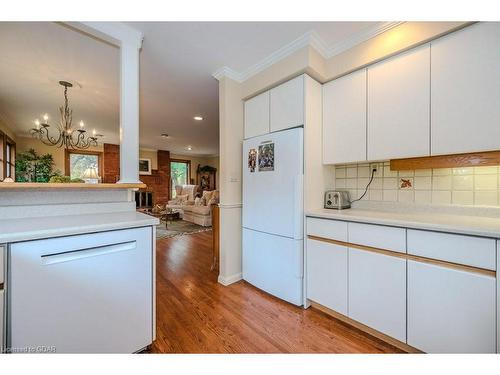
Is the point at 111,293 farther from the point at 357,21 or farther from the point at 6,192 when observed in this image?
the point at 357,21

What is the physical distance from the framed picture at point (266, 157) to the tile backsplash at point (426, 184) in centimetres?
72

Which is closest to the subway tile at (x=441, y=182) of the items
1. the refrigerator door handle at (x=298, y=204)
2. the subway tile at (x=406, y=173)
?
the subway tile at (x=406, y=173)

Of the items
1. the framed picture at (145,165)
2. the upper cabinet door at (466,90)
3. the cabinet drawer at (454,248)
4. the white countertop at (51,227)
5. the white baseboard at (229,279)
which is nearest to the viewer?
the white countertop at (51,227)

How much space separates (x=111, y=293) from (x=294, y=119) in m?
1.77

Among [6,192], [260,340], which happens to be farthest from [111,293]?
[260,340]

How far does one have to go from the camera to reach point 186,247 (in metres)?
3.66

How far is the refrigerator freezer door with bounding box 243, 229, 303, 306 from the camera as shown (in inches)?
72.9

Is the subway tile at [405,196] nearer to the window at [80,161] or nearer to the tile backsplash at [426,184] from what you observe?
the tile backsplash at [426,184]

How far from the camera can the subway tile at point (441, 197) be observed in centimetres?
162

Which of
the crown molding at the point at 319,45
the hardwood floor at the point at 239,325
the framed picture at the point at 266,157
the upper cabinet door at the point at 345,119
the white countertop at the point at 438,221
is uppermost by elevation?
the crown molding at the point at 319,45

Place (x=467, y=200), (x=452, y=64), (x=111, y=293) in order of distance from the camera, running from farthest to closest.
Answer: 1. (x=467, y=200)
2. (x=452, y=64)
3. (x=111, y=293)

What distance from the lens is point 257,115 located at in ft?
7.30

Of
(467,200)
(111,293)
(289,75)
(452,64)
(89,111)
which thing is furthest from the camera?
(89,111)

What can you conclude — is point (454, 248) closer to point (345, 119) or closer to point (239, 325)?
point (345, 119)
